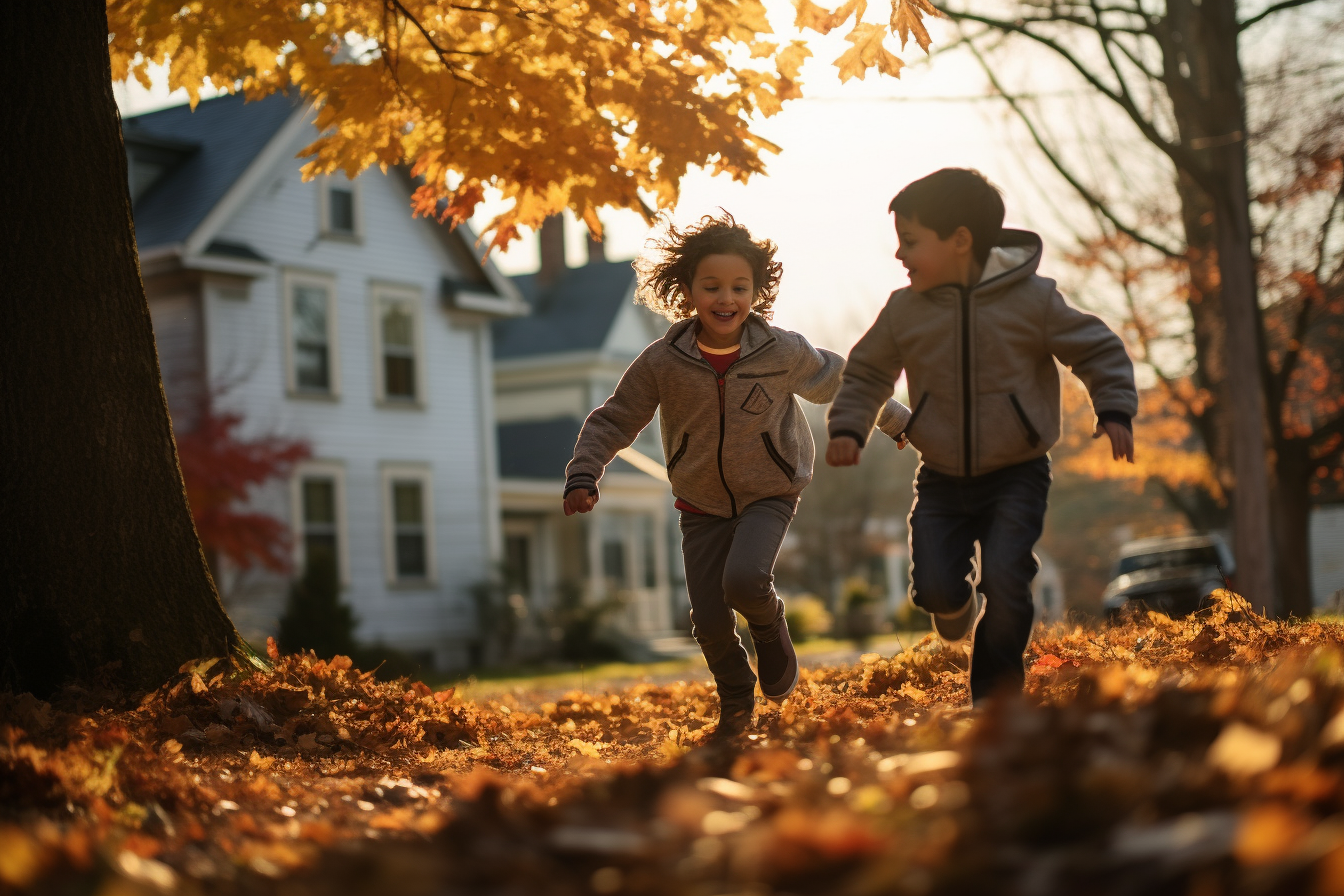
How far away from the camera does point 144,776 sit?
11.9 ft

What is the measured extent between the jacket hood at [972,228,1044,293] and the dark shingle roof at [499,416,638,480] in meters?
21.9

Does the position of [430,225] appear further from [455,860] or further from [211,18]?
[455,860]

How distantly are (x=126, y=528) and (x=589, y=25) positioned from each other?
9.98 ft

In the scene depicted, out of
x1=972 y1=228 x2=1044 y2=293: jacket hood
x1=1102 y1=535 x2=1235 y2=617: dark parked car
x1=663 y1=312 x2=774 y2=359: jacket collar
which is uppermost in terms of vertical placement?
x1=972 y1=228 x2=1044 y2=293: jacket hood

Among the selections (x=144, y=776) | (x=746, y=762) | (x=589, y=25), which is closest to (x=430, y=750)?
(x=144, y=776)

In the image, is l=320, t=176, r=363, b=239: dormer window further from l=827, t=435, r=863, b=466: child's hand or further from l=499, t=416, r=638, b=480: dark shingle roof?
l=827, t=435, r=863, b=466: child's hand

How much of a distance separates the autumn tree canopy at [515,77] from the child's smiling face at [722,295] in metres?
0.96

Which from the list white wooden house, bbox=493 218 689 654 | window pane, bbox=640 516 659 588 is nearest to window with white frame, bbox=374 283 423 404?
white wooden house, bbox=493 218 689 654

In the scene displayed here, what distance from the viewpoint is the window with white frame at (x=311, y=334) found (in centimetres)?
2103

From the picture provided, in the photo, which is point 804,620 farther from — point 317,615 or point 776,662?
point 776,662

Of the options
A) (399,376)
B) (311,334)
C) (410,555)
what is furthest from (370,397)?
(410,555)

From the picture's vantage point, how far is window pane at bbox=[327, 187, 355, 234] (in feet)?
72.7

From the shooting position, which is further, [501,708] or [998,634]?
[501,708]

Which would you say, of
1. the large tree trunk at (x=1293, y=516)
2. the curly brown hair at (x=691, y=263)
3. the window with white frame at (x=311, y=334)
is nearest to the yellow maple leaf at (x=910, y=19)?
the curly brown hair at (x=691, y=263)
